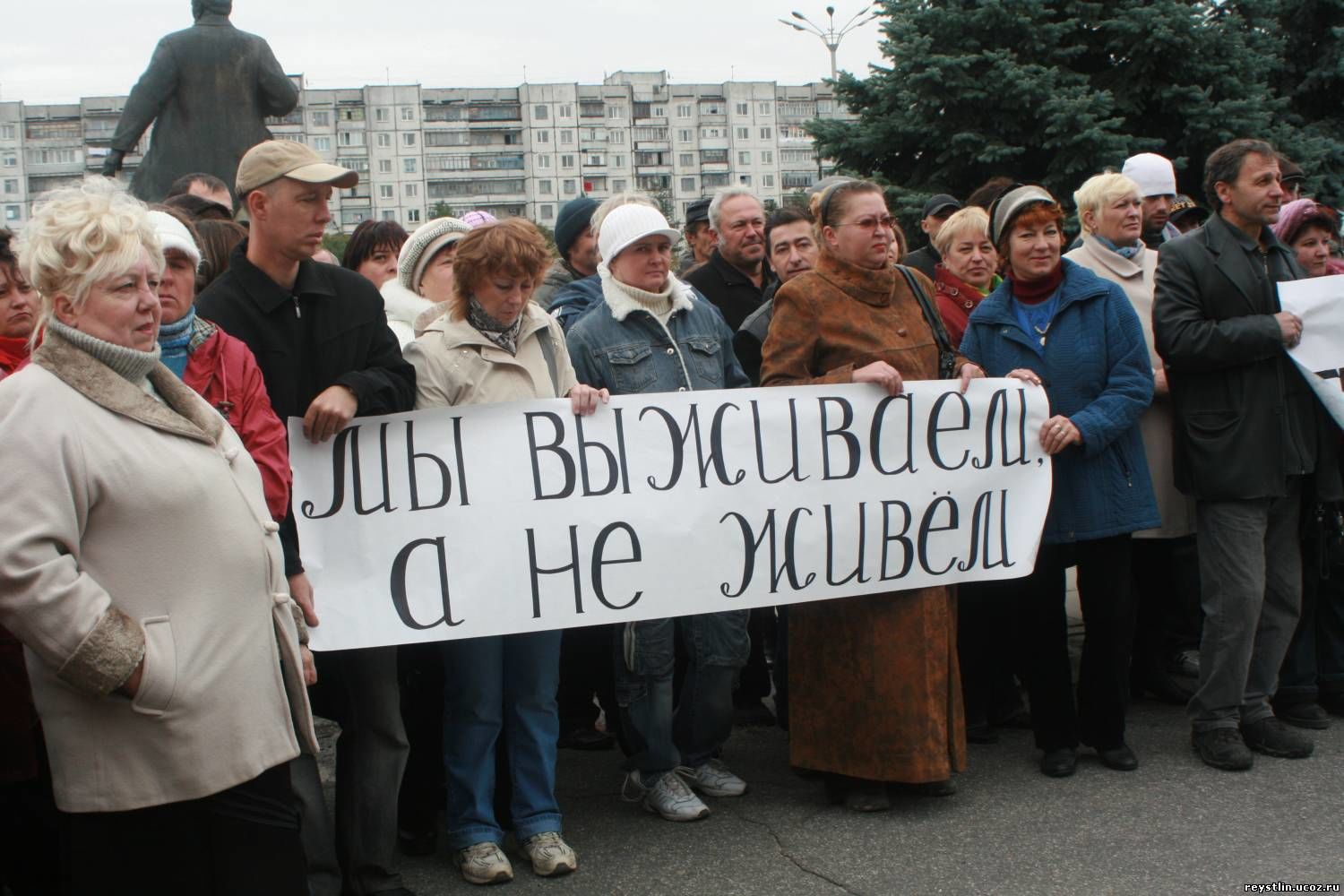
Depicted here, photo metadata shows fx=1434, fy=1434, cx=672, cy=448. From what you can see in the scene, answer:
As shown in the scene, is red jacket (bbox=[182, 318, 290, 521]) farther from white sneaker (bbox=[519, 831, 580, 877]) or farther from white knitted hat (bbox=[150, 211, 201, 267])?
white sneaker (bbox=[519, 831, 580, 877])

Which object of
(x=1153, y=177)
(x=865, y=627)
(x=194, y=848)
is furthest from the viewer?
(x=1153, y=177)

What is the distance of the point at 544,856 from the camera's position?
4398mm

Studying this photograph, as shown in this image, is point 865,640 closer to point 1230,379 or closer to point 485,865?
point 485,865

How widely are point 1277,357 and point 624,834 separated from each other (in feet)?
9.58

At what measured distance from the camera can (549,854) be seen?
14.4ft

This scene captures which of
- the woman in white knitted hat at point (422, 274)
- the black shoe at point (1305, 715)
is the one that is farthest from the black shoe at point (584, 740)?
the black shoe at point (1305, 715)

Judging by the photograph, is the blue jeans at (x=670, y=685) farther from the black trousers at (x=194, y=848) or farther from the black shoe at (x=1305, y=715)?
the black shoe at (x=1305, y=715)

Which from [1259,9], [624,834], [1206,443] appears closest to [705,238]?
[1206,443]

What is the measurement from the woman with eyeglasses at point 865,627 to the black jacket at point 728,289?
65.7 inches

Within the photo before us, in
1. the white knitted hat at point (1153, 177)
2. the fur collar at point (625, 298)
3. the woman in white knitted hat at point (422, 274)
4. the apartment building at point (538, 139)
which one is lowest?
the fur collar at point (625, 298)

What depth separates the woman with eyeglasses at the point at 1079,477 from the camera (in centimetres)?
509

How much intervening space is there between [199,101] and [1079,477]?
22.3 feet

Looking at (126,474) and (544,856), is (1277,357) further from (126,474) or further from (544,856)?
(126,474)

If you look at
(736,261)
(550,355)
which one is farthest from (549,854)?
(736,261)
